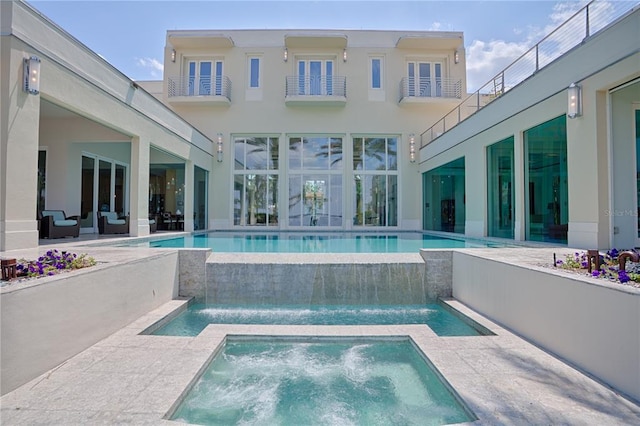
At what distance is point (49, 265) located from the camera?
3549 mm

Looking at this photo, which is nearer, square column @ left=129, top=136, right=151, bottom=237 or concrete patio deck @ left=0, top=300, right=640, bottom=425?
concrete patio deck @ left=0, top=300, right=640, bottom=425

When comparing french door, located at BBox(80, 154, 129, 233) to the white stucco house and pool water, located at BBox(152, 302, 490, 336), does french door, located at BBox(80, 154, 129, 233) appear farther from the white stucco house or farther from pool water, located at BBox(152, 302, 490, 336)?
pool water, located at BBox(152, 302, 490, 336)

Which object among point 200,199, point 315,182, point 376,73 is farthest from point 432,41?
point 200,199

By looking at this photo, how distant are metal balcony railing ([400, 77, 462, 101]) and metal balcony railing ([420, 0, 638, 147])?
4.83 meters

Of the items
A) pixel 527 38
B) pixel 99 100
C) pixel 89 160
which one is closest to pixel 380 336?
pixel 99 100

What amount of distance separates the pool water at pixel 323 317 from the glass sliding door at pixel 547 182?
3868mm

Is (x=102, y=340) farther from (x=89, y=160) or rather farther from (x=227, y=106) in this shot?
(x=227, y=106)

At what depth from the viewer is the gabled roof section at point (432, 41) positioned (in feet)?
49.9

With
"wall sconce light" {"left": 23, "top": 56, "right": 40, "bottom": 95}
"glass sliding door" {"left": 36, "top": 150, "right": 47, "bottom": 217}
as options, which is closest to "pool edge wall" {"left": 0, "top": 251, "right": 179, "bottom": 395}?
"wall sconce light" {"left": 23, "top": 56, "right": 40, "bottom": 95}

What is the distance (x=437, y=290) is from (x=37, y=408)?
516cm

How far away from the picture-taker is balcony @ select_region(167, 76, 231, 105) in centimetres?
1522

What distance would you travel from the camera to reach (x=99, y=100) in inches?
298

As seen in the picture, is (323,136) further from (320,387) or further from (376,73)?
(320,387)

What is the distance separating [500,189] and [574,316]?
7.42 meters
